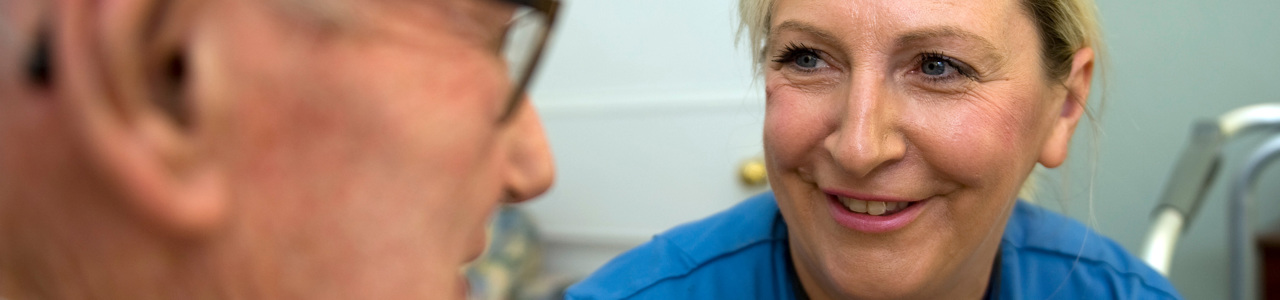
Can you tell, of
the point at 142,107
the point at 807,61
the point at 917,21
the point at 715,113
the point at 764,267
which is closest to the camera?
the point at 142,107

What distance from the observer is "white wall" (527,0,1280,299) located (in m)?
2.24

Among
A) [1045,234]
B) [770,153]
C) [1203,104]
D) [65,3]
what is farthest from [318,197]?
[1203,104]

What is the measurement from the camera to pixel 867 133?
98 cm

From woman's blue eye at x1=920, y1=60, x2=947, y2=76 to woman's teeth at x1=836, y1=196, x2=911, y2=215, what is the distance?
0.17 meters

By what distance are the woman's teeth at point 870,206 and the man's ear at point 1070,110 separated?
22 cm

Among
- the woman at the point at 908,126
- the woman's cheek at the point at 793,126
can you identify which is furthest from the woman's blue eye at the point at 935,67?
the woman's cheek at the point at 793,126

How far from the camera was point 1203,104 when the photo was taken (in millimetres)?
2273

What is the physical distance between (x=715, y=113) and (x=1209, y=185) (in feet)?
4.22

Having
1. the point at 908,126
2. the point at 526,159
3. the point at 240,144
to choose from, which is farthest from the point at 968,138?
the point at 240,144

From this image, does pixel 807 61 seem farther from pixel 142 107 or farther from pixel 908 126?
pixel 142 107

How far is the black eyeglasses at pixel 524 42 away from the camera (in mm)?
477

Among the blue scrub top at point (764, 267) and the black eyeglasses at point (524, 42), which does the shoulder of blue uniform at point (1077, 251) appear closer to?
the blue scrub top at point (764, 267)

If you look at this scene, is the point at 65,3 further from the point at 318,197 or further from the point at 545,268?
the point at 545,268

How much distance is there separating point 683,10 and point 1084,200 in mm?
1206
